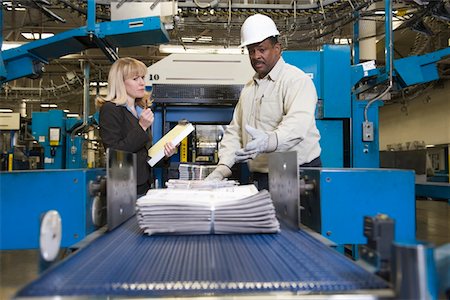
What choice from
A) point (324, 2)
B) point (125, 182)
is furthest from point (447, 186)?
point (125, 182)

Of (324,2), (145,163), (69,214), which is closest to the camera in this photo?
(69,214)

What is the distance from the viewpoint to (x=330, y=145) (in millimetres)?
2742

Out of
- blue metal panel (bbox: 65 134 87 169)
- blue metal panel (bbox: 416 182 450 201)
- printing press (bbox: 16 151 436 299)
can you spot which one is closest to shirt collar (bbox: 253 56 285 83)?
printing press (bbox: 16 151 436 299)

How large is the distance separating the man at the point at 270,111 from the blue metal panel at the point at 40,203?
Answer: 63 centimetres

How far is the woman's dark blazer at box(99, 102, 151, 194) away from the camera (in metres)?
1.59

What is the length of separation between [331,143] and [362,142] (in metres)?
0.25

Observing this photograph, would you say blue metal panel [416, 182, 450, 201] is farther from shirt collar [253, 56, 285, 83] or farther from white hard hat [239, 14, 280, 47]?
white hard hat [239, 14, 280, 47]

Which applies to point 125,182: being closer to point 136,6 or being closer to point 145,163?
point 145,163

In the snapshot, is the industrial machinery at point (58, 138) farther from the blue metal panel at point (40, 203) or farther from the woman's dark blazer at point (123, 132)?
the blue metal panel at point (40, 203)

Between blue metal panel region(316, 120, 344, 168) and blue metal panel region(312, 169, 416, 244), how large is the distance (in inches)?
61.4

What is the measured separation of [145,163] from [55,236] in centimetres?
111

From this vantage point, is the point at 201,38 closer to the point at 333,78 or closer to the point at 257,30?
the point at 333,78

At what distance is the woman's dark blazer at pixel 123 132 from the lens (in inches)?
62.5

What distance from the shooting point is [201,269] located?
58 cm
